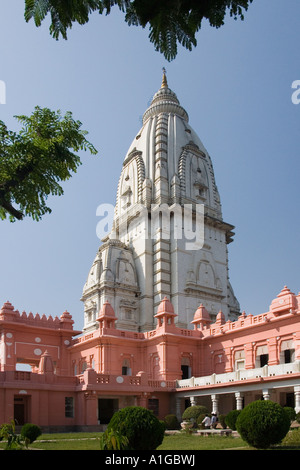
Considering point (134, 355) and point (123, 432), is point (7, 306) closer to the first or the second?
point (134, 355)

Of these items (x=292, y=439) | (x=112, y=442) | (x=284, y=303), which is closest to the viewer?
(x=112, y=442)

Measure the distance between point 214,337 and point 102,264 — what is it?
16.5m

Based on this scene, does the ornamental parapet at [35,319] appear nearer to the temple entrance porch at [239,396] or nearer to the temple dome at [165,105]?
the temple entrance porch at [239,396]

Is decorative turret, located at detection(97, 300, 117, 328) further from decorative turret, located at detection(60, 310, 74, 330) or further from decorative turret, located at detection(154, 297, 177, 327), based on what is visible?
decorative turret, located at detection(60, 310, 74, 330)

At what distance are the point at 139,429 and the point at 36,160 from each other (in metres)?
7.39

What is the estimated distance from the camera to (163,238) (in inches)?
1901

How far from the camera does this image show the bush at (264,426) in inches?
590

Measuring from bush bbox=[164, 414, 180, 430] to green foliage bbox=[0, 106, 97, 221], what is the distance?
19835 millimetres

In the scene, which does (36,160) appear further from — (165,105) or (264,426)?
(165,105)

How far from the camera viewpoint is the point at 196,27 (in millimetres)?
6320

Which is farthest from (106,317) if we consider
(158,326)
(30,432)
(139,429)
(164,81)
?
(164,81)

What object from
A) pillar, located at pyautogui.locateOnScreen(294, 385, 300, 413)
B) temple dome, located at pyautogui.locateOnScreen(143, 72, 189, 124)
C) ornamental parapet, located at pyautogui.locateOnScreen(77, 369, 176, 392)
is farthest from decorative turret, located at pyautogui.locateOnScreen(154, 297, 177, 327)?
temple dome, located at pyautogui.locateOnScreen(143, 72, 189, 124)

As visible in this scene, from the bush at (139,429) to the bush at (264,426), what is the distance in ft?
10.7
